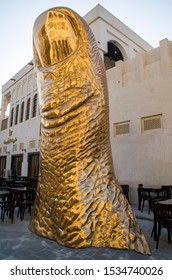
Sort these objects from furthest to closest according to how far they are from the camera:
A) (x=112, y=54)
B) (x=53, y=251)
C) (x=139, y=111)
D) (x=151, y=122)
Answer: (x=112, y=54)
(x=139, y=111)
(x=151, y=122)
(x=53, y=251)

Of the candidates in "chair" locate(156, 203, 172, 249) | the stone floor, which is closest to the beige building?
"chair" locate(156, 203, 172, 249)

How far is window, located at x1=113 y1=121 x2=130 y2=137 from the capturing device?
7.33 metres

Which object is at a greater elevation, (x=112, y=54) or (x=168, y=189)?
(x=112, y=54)

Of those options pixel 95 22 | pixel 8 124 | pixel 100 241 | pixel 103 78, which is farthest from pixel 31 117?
pixel 100 241

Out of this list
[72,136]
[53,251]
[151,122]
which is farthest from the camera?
[151,122]

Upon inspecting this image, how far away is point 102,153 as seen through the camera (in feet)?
8.51

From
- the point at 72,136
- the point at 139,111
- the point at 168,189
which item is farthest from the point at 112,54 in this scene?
the point at 72,136

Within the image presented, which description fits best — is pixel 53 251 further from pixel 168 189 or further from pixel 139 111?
pixel 139 111

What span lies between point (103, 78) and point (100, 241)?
211cm

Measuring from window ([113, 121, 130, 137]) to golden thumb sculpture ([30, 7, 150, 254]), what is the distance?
482 cm

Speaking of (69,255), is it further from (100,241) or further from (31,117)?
(31,117)

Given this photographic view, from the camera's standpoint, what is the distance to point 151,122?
667 cm

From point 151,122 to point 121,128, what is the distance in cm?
124

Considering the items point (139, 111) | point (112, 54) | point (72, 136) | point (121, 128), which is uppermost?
point (112, 54)
